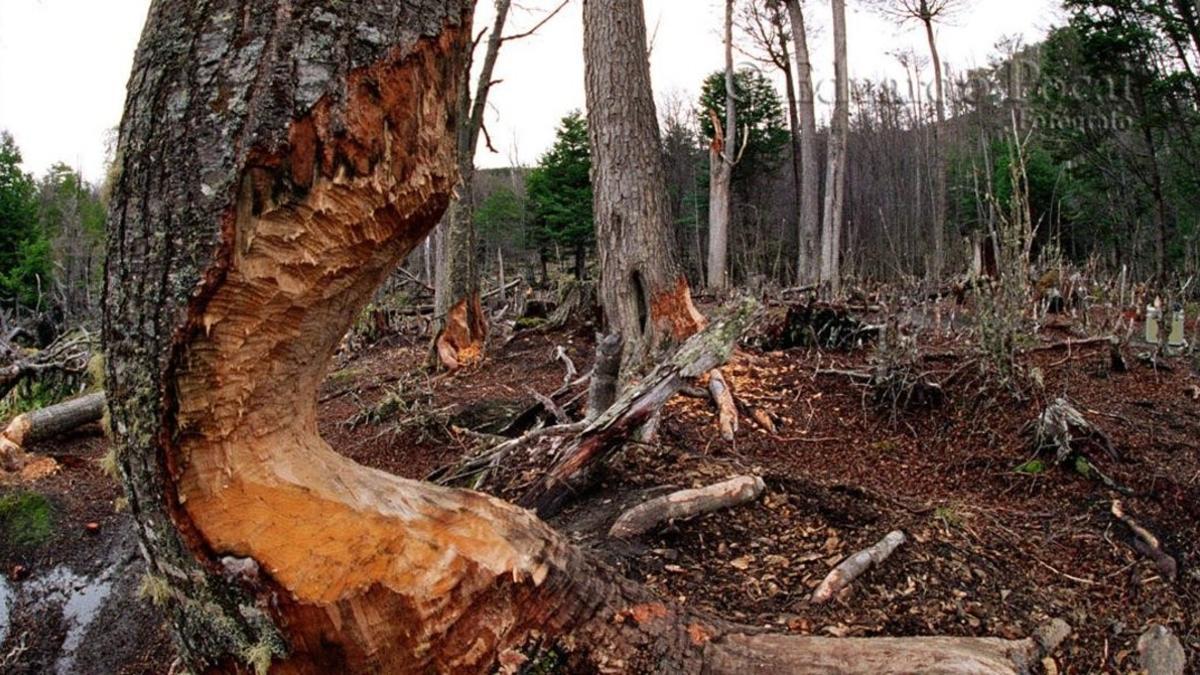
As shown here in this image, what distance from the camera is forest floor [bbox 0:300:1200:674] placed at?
2.43 m

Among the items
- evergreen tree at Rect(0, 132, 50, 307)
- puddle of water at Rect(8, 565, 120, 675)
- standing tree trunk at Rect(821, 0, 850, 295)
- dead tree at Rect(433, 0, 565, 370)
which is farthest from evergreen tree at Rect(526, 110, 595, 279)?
puddle of water at Rect(8, 565, 120, 675)

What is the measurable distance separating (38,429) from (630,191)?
5.02m

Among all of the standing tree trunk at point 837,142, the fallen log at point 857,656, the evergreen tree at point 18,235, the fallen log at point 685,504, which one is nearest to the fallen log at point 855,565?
the fallen log at point 857,656

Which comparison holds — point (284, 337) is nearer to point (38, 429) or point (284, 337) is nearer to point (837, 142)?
point (38, 429)

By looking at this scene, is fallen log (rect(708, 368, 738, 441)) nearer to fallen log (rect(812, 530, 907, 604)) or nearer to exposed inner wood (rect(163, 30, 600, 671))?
fallen log (rect(812, 530, 907, 604))

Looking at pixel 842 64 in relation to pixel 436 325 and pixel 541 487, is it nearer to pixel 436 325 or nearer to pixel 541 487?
pixel 436 325

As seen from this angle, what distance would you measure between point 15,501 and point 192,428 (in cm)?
423

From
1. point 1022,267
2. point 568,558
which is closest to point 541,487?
point 568,558

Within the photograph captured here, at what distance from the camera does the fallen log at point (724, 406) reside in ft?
14.2

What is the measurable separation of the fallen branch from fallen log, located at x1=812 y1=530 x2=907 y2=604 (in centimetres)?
105

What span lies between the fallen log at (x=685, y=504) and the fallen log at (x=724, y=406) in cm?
127

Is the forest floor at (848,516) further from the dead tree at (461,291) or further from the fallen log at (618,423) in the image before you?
the dead tree at (461,291)

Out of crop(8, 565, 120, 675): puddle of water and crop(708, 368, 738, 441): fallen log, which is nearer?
crop(8, 565, 120, 675): puddle of water

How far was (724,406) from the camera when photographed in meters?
4.50
